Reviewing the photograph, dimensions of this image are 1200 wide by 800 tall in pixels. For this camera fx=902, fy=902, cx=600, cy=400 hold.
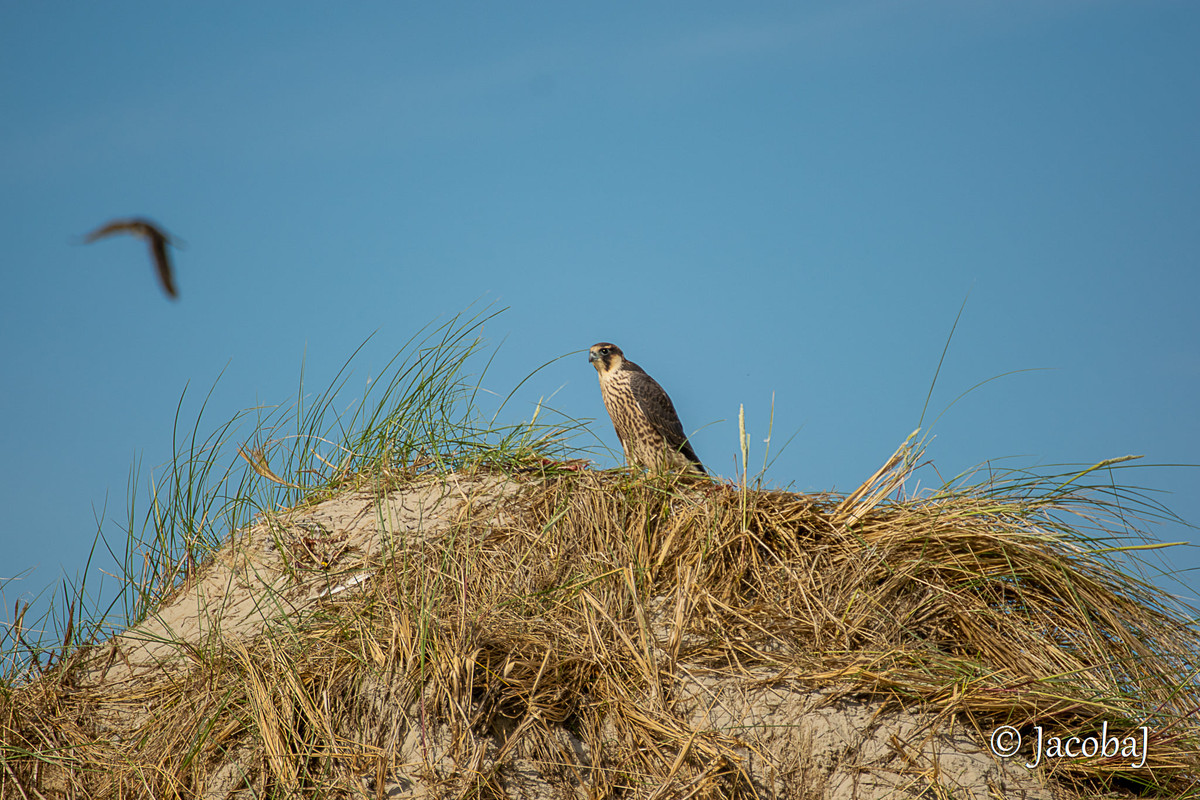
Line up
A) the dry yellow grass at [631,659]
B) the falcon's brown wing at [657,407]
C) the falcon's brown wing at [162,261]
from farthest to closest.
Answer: the falcon's brown wing at [657,407], the falcon's brown wing at [162,261], the dry yellow grass at [631,659]

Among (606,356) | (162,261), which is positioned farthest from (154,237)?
(606,356)

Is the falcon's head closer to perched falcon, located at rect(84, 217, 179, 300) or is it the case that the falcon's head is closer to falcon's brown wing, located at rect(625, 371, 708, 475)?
falcon's brown wing, located at rect(625, 371, 708, 475)

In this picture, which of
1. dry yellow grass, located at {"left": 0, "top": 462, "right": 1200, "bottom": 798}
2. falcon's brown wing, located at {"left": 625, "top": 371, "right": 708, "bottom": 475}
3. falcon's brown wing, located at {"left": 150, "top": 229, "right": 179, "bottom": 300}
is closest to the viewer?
dry yellow grass, located at {"left": 0, "top": 462, "right": 1200, "bottom": 798}

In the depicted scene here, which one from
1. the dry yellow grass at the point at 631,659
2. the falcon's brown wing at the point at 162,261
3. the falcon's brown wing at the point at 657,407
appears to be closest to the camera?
the dry yellow grass at the point at 631,659

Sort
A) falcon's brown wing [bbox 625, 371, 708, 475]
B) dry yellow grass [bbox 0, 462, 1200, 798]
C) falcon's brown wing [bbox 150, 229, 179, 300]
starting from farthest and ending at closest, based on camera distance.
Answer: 1. falcon's brown wing [bbox 625, 371, 708, 475]
2. falcon's brown wing [bbox 150, 229, 179, 300]
3. dry yellow grass [bbox 0, 462, 1200, 798]

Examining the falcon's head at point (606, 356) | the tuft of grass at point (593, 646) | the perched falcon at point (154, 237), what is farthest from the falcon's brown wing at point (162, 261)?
the falcon's head at point (606, 356)

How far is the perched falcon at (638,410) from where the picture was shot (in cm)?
703

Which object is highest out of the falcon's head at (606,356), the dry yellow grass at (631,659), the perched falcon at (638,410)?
the falcon's head at (606,356)

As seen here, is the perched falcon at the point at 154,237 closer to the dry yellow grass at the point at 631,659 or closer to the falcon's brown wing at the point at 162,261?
the falcon's brown wing at the point at 162,261

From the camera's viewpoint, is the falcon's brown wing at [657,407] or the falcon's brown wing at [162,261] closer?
the falcon's brown wing at [162,261]

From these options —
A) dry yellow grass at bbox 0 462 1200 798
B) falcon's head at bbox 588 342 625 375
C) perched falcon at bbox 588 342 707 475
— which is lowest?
dry yellow grass at bbox 0 462 1200 798

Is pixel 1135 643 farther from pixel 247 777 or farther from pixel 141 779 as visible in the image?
pixel 141 779

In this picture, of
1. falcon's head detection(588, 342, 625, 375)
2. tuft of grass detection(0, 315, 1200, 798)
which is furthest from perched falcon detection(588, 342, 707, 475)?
tuft of grass detection(0, 315, 1200, 798)

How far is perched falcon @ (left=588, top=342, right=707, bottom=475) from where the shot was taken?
7.03 meters
